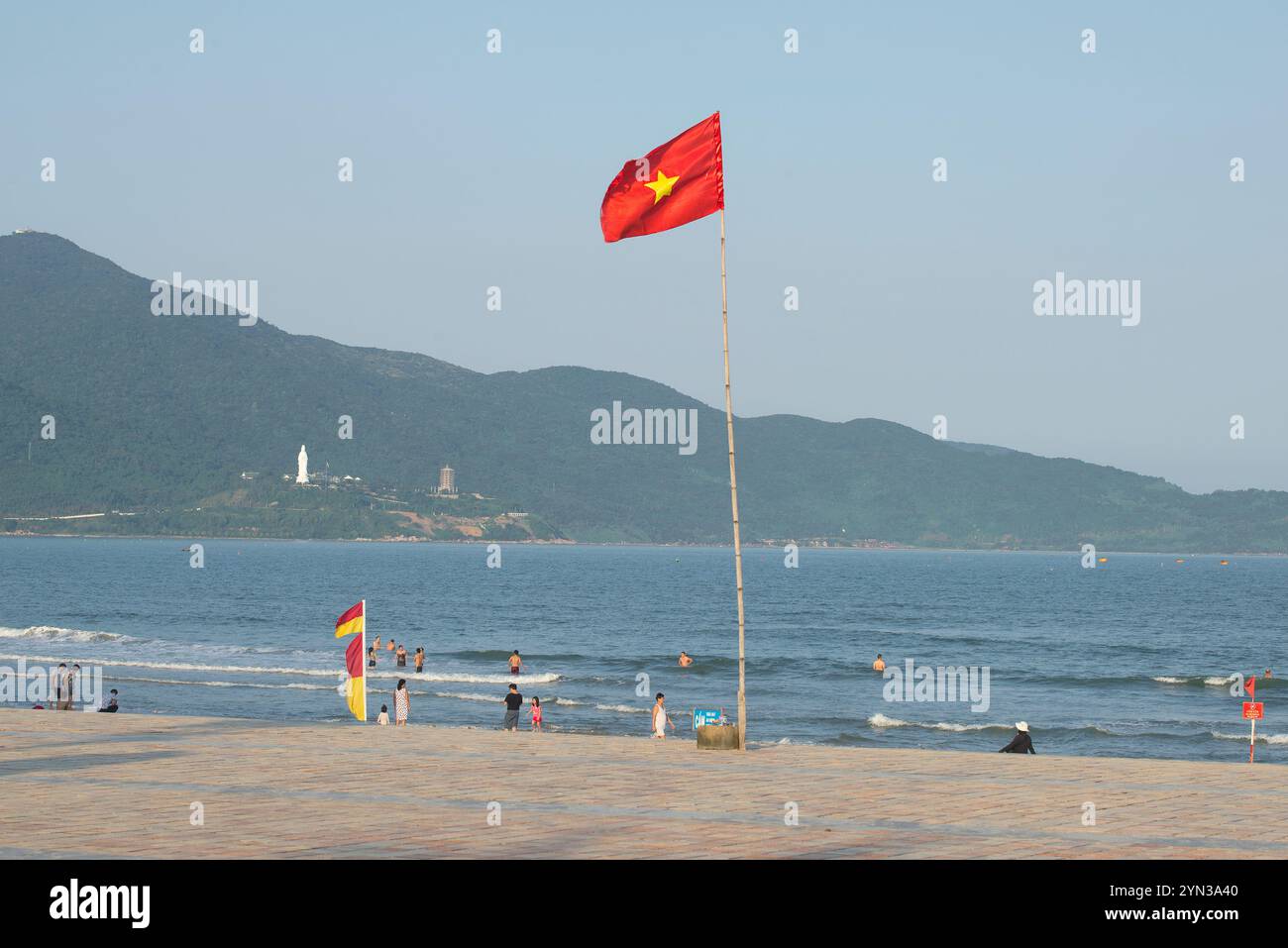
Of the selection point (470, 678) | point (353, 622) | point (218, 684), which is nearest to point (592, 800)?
point (353, 622)

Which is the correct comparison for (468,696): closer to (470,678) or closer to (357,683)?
(470,678)

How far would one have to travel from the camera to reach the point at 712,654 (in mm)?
73438

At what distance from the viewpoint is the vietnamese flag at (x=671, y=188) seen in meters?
20.2

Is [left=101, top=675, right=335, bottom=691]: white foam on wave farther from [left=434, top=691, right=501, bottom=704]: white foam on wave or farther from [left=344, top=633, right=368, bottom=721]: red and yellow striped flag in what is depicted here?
[left=344, top=633, right=368, bottom=721]: red and yellow striped flag

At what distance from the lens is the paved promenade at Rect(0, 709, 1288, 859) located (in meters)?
12.1

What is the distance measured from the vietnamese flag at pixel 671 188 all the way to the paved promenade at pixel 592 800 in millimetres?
7316

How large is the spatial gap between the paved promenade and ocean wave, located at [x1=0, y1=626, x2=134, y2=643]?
51.3 m

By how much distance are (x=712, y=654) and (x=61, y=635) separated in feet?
105

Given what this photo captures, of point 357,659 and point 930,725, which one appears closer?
point 357,659

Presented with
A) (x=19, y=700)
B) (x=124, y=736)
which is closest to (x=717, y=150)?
(x=124, y=736)

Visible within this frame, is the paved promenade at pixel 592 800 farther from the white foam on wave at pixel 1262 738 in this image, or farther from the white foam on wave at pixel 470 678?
the white foam on wave at pixel 470 678
